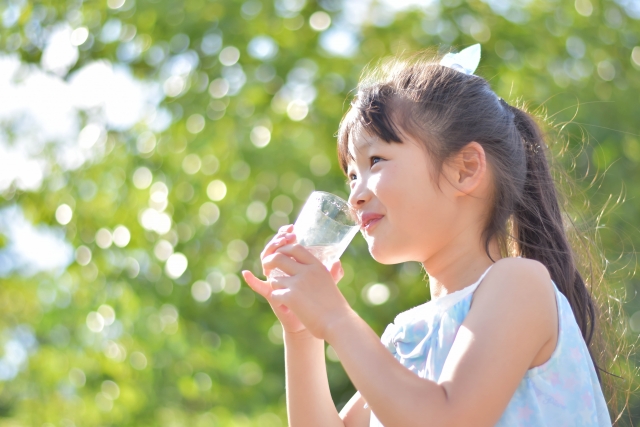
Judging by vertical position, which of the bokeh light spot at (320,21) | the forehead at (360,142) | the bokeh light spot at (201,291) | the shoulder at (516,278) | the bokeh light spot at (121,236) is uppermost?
the forehead at (360,142)

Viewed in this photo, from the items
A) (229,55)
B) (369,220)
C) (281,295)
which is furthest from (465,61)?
(229,55)

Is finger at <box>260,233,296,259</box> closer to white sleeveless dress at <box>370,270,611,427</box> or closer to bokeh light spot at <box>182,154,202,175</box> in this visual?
white sleeveless dress at <box>370,270,611,427</box>

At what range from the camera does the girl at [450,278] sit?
4.14ft

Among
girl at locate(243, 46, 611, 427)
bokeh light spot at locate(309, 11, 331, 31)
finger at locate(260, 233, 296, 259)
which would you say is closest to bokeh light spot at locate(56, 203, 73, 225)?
Answer: bokeh light spot at locate(309, 11, 331, 31)

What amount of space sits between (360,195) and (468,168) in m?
0.23

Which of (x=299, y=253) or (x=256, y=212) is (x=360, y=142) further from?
(x=256, y=212)

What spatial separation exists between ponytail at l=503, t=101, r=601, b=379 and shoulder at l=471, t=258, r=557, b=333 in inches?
9.8

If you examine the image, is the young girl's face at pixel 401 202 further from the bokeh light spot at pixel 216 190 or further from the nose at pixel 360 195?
the bokeh light spot at pixel 216 190

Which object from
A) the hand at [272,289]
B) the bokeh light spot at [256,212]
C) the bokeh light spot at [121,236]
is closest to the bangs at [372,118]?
the hand at [272,289]

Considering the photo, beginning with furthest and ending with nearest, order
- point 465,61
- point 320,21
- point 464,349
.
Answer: point 320,21
point 465,61
point 464,349

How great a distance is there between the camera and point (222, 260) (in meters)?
3.26

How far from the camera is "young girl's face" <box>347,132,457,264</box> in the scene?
147cm

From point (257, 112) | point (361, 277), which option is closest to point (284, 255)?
point (361, 277)

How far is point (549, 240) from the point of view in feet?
5.30
